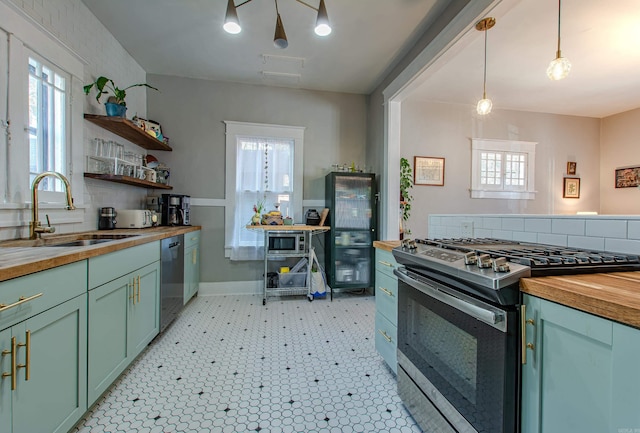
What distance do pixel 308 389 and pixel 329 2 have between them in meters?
2.82

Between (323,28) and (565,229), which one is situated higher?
(323,28)

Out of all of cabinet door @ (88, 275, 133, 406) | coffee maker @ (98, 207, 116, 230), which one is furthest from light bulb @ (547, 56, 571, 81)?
coffee maker @ (98, 207, 116, 230)

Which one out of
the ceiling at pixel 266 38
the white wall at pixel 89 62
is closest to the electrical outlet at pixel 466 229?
the ceiling at pixel 266 38

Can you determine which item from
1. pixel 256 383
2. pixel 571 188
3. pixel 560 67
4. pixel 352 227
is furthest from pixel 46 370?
pixel 571 188

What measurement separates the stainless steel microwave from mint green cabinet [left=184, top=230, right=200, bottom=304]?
2.79ft

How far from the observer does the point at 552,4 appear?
217 cm

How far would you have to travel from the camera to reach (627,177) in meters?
4.23

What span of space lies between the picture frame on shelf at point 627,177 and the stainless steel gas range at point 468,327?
16.0 ft

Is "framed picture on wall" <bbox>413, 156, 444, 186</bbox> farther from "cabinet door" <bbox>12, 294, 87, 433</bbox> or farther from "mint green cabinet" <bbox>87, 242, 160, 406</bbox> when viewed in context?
"cabinet door" <bbox>12, 294, 87, 433</bbox>

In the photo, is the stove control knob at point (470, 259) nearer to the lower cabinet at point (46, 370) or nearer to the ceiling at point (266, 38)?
the lower cabinet at point (46, 370)

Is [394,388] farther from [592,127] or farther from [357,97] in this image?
[592,127]

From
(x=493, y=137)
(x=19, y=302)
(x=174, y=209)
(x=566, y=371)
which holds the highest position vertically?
(x=493, y=137)

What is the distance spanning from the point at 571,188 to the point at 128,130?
20.6 ft

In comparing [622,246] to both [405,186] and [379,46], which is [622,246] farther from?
[405,186]
